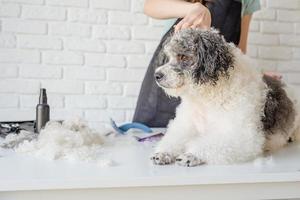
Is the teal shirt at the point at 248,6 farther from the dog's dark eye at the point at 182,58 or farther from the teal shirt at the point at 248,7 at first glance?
the dog's dark eye at the point at 182,58

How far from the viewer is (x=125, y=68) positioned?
6.15 ft

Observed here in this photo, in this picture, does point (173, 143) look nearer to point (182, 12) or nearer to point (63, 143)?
point (63, 143)

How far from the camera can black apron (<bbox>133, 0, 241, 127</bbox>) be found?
1.42m

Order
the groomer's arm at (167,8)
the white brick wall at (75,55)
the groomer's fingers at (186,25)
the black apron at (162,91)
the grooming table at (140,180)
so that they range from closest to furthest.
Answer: the grooming table at (140,180)
the groomer's fingers at (186,25)
the groomer's arm at (167,8)
the black apron at (162,91)
the white brick wall at (75,55)

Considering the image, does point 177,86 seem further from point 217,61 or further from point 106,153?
point 106,153

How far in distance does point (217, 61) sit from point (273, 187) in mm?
278

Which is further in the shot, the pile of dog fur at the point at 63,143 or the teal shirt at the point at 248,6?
the teal shirt at the point at 248,6

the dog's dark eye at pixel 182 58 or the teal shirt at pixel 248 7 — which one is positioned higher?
the teal shirt at pixel 248 7

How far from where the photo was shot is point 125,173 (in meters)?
0.75

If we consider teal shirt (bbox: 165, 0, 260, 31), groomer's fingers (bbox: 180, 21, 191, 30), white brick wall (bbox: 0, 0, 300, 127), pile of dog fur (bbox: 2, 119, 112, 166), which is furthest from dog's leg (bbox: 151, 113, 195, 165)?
white brick wall (bbox: 0, 0, 300, 127)

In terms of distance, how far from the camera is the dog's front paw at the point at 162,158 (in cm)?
84

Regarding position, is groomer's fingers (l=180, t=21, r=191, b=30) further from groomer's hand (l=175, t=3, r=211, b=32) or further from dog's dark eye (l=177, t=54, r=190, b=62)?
dog's dark eye (l=177, t=54, r=190, b=62)

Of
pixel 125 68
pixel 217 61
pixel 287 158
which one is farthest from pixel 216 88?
pixel 125 68

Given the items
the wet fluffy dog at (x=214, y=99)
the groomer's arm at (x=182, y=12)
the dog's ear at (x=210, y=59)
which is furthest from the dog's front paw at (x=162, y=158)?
the groomer's arm at (x=182, y=12)
